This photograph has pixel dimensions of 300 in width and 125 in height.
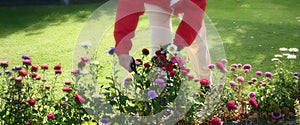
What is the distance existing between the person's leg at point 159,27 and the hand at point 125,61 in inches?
14.2

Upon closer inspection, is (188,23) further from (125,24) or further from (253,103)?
(253,103)

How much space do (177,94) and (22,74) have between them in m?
0.95

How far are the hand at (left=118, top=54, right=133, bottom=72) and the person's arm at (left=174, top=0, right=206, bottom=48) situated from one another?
12.8 inches

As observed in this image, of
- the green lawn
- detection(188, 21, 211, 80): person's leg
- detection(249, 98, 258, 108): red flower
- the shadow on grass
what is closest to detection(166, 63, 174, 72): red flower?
detection(188, 21, 211, 80): person's leg

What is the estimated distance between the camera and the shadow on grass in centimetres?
802

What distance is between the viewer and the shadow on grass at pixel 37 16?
8.02m

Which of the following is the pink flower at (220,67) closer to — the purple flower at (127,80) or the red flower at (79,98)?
the purple flower at (127,80)

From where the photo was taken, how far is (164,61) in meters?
3.03

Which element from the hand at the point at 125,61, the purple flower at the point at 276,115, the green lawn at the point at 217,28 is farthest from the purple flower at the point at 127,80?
the green lawn at the point at 217,28

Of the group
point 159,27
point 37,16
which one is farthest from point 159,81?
point 37,16

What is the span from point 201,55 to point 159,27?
0.36m

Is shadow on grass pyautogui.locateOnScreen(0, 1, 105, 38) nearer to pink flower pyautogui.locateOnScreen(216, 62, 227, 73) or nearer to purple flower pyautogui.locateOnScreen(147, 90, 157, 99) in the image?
pink flower pyautogui.locateOnScreen(216, 62, 227, 73)

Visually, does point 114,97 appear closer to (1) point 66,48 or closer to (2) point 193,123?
(2) point 193,123

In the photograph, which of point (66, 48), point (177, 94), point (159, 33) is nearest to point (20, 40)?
point (66, 48)
